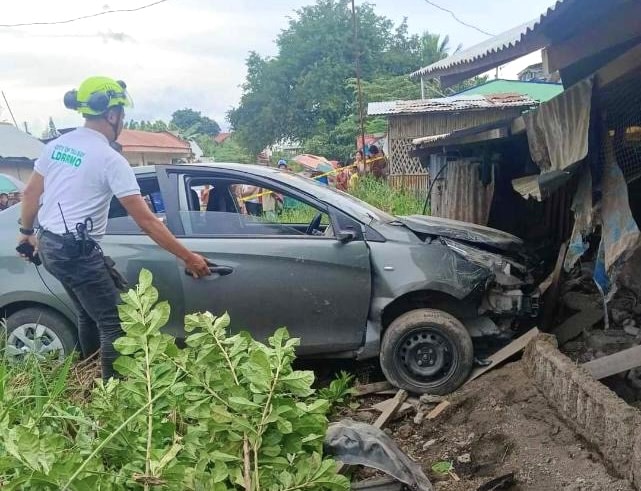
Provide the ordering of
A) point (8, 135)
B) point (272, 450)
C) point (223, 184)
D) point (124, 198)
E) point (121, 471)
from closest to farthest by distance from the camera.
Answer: point (121, 471) < point (272, 450) < point (124, 198) < point (223, 184) < point (8, 135)

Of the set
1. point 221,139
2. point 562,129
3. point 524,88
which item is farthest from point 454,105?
point 221,139

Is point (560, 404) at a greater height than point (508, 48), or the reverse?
point (508, 48)

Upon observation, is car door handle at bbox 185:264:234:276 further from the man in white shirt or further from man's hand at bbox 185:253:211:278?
the man in white shirt

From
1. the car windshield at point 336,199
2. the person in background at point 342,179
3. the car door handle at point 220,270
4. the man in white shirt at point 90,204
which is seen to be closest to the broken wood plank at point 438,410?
the car windshield at point 336,199

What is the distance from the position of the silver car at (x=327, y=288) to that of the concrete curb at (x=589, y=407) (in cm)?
47

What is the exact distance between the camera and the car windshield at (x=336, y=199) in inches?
175

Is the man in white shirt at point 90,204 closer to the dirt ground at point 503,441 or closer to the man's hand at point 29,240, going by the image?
the man's hand at point 29,240

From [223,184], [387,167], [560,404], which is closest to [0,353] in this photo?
[223,184]

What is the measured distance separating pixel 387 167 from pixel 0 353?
13535 millimetres

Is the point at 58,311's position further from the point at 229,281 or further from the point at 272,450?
the point at 272,450

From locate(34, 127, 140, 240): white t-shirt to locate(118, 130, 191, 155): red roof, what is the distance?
27693 mm

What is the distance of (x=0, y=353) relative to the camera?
4312 mm

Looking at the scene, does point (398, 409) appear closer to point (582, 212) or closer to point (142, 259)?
point (582, 212)

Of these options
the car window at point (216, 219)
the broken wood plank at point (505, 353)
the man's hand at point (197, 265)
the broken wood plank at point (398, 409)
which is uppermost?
the car window at point (216, 219)
